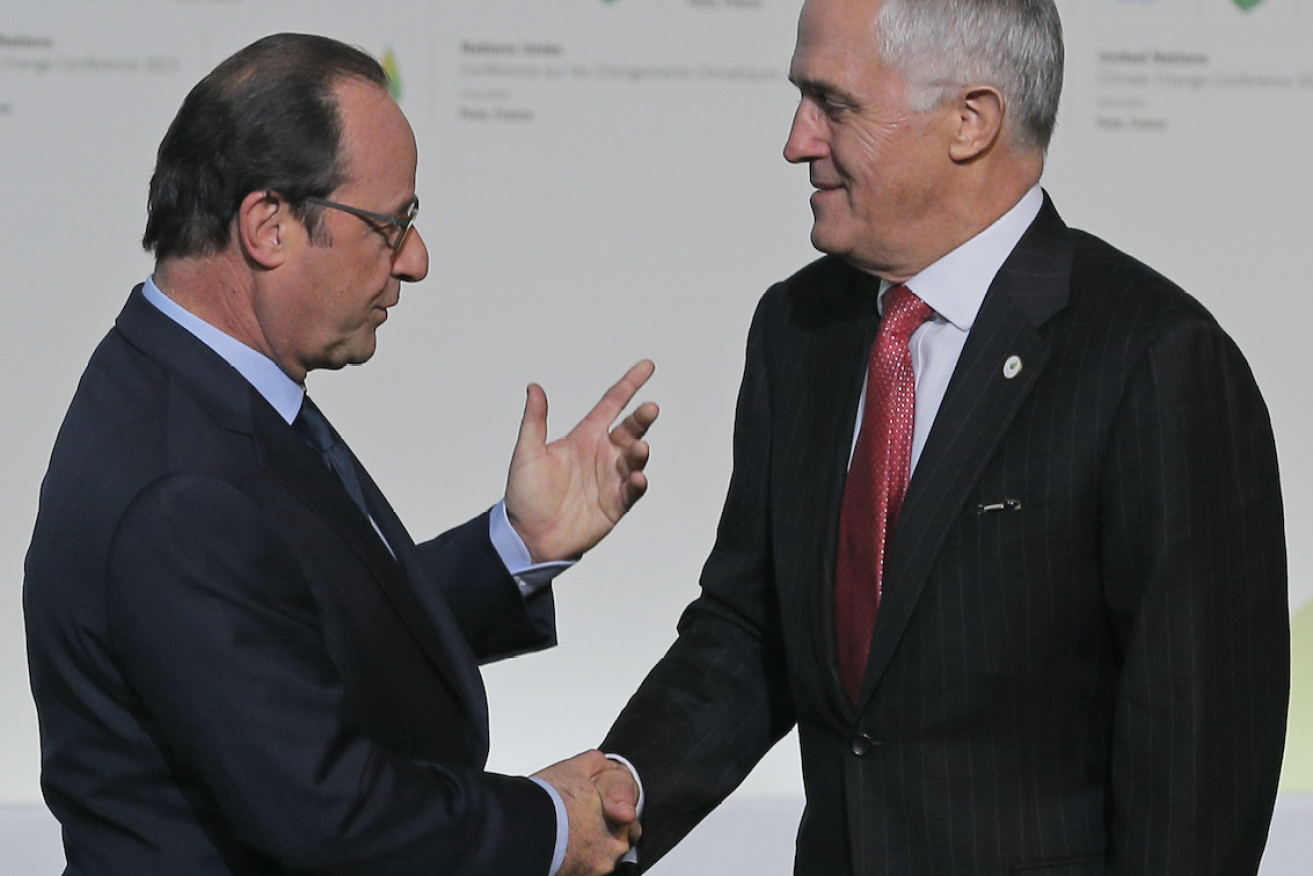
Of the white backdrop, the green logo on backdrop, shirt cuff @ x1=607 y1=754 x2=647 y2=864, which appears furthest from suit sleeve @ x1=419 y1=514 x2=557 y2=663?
the green logo on backdrop

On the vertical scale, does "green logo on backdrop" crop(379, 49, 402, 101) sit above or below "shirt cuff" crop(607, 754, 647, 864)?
above

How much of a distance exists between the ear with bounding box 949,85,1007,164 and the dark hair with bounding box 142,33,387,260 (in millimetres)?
631

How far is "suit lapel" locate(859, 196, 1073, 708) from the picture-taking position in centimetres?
158

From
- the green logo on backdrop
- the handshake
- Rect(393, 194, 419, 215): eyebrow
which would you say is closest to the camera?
Rect(393, 194, 419, 215): eyebrow

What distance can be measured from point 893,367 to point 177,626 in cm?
77

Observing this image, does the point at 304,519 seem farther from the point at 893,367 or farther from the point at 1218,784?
the point at 1218,784

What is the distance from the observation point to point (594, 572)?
3.56 m

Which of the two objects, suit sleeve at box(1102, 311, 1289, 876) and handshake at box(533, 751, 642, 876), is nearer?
suit sleeve at box(1102, 311, 1289, 876)

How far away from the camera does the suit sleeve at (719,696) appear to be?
1.94 meters

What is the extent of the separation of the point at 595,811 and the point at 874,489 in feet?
1.66

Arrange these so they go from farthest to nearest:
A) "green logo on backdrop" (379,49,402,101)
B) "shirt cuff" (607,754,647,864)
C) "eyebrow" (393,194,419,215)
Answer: "green logo on backdrop" (379,49,402,101), "shirt cuff" (607,754,647,864), "eyebrow" (393,194,419,215)

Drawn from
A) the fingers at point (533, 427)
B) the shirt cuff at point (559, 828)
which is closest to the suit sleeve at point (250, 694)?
the shirt cuff at point (559, 828)

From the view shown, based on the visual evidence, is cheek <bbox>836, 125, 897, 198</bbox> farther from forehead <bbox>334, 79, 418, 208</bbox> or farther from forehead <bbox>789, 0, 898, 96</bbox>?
forehead <bbox>334, 79, 418, 208</bbox>

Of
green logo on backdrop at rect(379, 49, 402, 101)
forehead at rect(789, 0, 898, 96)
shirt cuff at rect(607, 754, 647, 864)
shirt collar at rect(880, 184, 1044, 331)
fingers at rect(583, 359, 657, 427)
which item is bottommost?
shirt cuff at rect(607, 754, 647, 864)
